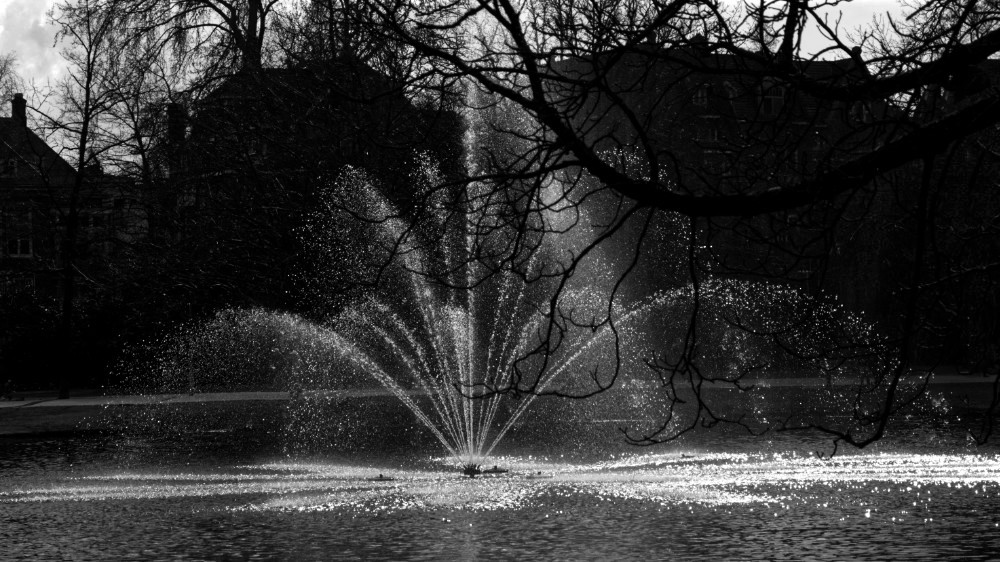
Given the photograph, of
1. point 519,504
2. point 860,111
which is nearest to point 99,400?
point 519,504

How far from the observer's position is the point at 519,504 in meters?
12.8

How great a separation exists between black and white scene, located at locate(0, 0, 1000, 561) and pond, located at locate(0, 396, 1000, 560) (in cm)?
7

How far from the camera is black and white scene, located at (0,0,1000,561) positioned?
7.02m

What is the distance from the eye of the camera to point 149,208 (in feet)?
104

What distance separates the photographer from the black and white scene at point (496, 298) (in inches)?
276

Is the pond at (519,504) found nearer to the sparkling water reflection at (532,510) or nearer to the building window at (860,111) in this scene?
the sparkling water reflection at (532,510)

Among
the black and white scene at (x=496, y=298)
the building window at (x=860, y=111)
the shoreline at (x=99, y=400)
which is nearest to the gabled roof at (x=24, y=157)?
the black and white scene at (x=496, y=298)

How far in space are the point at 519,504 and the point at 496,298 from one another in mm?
13047

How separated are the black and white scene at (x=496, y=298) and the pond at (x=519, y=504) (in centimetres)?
7

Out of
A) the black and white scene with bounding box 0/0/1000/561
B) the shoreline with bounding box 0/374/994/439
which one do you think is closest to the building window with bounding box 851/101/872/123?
the black and white scene with bounding box 0/0/1000/561

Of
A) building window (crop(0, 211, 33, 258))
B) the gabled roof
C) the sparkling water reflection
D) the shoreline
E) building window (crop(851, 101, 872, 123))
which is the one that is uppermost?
the gabled roof

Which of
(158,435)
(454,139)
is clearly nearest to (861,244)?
(454,139)

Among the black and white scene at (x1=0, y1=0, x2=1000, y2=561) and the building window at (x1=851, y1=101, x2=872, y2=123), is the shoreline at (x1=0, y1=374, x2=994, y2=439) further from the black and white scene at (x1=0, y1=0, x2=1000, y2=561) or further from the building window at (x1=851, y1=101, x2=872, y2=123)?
the building window at (x1=851, y1=101, x2=872, y2=123)

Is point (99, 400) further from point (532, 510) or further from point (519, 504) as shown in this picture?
point (532, 510)
